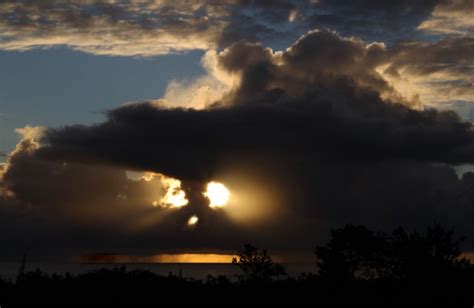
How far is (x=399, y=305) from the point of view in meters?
54.1

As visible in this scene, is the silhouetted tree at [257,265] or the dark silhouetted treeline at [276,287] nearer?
the dark silhouetted treeline at [276,287]

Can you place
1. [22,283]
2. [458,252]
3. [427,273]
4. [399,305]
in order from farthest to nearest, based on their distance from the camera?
[458,252], [427,273], [22,283], [399,305]

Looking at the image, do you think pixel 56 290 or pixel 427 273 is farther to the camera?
pixel 427 273

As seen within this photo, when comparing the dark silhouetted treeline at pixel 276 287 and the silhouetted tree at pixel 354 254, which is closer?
the dark silhouetted treeline at pixel 276 287

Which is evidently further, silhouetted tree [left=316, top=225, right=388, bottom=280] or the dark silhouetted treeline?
silhouetted tree [left=316, top=225, right=388, bottom=280]

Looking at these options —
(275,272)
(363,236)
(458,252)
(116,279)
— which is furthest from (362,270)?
(116,279)

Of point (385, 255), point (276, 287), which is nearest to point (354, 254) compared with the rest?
point (385, 255)

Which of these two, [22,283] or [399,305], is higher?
[22,283]

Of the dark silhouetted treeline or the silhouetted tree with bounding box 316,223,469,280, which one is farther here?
the silhouetted tree with bounding box 316,223,469,280

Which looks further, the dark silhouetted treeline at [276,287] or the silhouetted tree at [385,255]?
the silhouetted tree at [385,255]

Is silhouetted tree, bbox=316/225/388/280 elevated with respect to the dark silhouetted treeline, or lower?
elevated

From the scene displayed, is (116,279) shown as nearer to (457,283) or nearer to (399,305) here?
(399,305)

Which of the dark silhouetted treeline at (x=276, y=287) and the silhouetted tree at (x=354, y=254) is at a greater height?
the silhouetted tree at (x=354, y=254)

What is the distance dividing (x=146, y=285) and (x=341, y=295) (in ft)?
67.5
